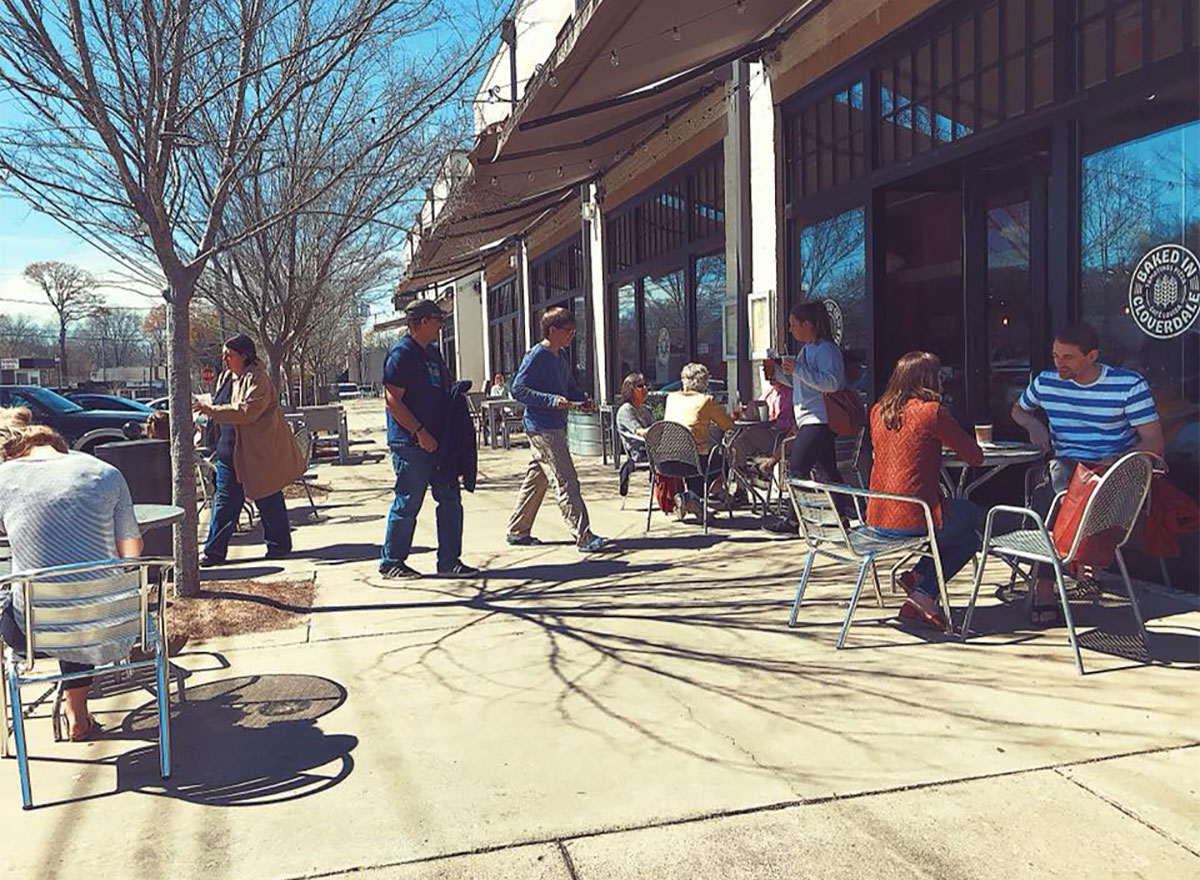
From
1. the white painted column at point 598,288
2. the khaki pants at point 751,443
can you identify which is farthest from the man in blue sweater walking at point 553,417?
the white painted column at point 598,288

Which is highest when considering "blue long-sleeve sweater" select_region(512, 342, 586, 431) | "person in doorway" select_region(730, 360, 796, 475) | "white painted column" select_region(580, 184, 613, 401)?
"white painted column" select_region(580, 184, 613, 401)

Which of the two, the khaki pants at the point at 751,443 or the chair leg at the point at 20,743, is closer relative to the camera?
the chair leg at the point at 20,743

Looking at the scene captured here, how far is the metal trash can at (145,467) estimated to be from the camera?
642 cm

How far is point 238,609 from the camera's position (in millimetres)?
5312

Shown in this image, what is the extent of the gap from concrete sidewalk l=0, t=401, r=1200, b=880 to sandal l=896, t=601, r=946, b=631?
0.33 feet

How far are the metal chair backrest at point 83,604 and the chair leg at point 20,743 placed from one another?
7 centimetres

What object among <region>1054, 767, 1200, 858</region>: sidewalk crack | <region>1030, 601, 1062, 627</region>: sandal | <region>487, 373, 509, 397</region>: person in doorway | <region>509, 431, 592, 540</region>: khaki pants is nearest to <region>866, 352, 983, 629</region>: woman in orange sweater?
<region>1030, 601, 1062, 627</region>: sandal

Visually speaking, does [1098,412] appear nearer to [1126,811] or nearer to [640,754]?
[1126,811]

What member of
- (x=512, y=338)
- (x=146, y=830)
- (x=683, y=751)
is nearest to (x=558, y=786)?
(x=683, y=751)

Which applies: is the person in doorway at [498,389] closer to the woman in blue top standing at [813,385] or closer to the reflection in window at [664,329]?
the reflection in window at [664,329]

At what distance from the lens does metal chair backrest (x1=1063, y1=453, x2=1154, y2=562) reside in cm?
383

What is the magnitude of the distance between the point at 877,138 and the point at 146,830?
6.72 metres

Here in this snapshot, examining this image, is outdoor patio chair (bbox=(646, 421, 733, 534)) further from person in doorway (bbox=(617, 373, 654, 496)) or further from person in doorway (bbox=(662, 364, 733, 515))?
person in doorway (bbox=(617, 373, 654, 496))

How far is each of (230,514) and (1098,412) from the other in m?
5.47
